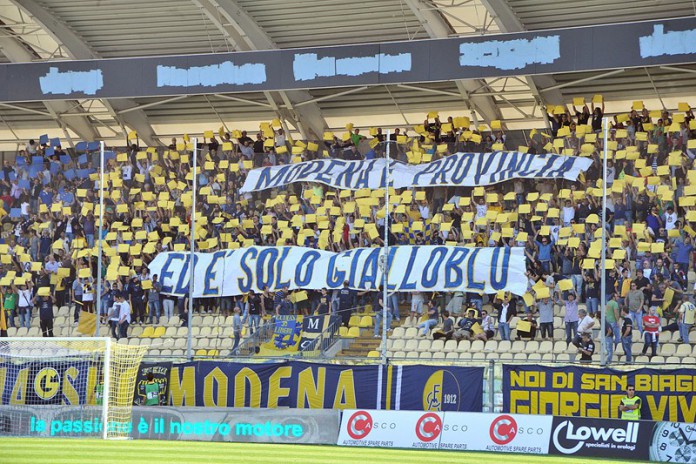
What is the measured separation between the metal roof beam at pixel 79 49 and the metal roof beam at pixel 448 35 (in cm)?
1009

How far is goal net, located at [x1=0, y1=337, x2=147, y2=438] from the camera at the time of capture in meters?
23.0

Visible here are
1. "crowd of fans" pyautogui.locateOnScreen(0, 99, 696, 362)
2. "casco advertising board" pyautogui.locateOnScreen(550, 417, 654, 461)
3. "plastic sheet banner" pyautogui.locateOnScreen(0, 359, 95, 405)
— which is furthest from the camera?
"crowd of fans" pyautogui.locateOnScreen(0, 99, 696, 362)

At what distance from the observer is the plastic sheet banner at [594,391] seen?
21.2m

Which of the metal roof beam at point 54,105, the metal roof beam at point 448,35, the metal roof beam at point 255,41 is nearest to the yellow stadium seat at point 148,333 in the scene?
the metal roof beam at point 255,41

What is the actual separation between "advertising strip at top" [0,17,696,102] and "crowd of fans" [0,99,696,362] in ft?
5.25

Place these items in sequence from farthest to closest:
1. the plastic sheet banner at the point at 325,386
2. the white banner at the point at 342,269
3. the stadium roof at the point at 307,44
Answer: the stadium roof at the point at 307,44, the white banner at the point at 342,269, the plastic sheet banner at the point at 325,386

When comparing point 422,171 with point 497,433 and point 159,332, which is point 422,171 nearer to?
point 159,332

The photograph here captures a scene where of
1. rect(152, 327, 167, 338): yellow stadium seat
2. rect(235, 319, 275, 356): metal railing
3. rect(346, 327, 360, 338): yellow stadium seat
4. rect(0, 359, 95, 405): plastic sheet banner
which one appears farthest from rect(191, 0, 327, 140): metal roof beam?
rect(0, 359, 95, 405): plastic sheet banner

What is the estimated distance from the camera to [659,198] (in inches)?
947

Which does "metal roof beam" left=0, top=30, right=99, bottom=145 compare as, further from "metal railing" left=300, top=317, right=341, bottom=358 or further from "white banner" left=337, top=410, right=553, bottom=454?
"white banner" left=337, top=410, right=553, bottom=454

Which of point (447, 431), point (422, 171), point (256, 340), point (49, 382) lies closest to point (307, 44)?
point (422, 171)

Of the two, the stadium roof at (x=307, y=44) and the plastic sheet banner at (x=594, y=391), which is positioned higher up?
the stadium roof at (x=307, y=44)

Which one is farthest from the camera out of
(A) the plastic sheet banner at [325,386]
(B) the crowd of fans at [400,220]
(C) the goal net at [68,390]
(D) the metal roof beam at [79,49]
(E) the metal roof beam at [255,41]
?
(D) the metal roof beam at [79,49]

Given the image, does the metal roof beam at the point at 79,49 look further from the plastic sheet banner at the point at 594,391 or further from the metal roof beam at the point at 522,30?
the plastic sheet banner at the point at 594,391
